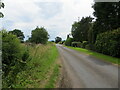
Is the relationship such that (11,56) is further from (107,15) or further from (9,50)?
(107,15)

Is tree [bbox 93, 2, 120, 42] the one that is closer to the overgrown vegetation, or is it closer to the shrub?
the overgrown vegetation

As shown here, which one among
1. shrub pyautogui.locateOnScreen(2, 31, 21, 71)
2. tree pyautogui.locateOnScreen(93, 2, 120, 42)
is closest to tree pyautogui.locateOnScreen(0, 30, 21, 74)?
shrub pyautogui.locateOnScreen(2, 31, 21, 71)

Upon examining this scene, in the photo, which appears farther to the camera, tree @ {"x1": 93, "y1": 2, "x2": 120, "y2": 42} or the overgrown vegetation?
tree @ {"x1": 93, "y1": 2, "x2": 120, "y2": 42}

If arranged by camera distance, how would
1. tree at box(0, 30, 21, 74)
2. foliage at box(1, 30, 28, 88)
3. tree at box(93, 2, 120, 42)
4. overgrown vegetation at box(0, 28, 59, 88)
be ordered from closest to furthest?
overgrown vegetation at box(0, 28, 59, 88), foliage at box(1, 30, 28, 88), tree at box(0, 30, 21, 74), tree at box(93, 2, 120, 42)

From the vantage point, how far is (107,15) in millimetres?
21625

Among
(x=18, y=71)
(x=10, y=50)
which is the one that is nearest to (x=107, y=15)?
(x=10, y=50)

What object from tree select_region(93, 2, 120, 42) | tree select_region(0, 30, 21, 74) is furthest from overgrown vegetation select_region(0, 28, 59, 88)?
tree select_region(93, 2, 120, 42)

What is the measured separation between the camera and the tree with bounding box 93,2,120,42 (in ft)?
67.4

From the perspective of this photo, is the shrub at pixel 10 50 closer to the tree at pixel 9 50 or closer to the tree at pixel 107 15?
the tree at pixel 9 50

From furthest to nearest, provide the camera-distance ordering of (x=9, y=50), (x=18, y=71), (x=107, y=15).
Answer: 1. (x=107, y=15)
2. (x=9, y=50)
3. (x=18, y=71)

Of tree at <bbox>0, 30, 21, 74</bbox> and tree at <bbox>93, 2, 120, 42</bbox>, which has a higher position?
tree at <bbox>93, 2, 120, 42</bbox>

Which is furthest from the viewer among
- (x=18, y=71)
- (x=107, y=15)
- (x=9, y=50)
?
(x=107, y=15)

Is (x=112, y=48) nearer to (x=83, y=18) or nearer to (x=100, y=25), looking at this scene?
(x=100, y=25)

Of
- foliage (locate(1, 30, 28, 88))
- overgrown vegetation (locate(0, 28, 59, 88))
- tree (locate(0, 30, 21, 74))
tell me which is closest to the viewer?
overgrown vegetation (locate(0, 28, 59, 88))
